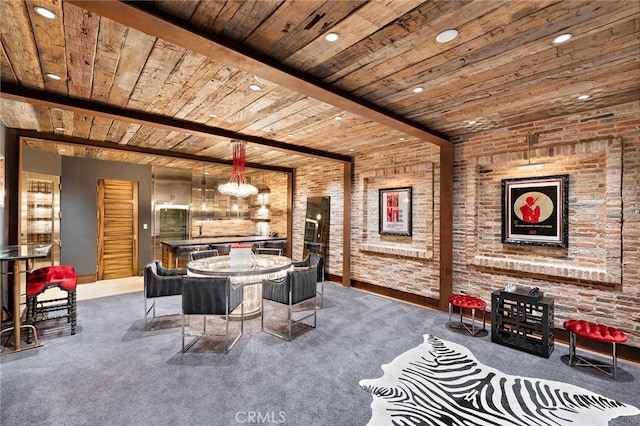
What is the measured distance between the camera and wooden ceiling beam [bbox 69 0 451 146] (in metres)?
1.70

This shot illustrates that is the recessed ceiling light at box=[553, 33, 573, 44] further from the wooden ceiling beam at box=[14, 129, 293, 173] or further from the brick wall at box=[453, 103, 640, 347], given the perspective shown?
the wooden ceiling beam at box=[14, 129, 293, 173]

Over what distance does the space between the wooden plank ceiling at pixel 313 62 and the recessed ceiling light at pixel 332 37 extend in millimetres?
46

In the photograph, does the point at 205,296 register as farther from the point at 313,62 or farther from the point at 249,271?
the point at 313,62

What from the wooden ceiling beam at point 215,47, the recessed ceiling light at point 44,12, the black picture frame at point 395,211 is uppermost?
the recessed ceiling light at point 44,12

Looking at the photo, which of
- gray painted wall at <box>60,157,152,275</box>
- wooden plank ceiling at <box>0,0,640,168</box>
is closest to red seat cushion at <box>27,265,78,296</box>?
wooden plank ceiling at <box>0,0,640,168</box>

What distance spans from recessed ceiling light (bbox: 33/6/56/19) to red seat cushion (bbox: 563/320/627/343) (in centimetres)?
540

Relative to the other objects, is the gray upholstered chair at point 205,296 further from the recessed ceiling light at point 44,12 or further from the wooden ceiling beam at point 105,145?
the wooden ceiling beam at point 105,145

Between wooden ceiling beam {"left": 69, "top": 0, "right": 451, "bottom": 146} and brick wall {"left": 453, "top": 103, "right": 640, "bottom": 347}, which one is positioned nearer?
wooden ceiling beam {"left": 69, "top": 0, "right": 451, "bottom": 146}

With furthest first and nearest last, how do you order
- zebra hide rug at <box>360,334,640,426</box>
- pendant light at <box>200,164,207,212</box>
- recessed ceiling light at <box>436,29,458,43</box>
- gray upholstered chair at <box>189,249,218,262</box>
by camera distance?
pendant light at <box>200,164,207,212</box>
gray upholstered chair at <box>189,249,218,262</box>
zebra hide rug at <box>360,334,640,426</box>
recessed ceiling light at <box>436,29,458,43</box>

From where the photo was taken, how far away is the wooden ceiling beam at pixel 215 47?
170 cm

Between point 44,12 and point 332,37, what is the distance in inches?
75.6

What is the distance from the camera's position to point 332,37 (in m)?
2.12

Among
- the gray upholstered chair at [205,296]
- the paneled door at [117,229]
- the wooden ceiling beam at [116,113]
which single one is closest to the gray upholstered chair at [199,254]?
the gray upholstered chair at [205,296]

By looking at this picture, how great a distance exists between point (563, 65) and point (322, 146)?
3.78 m
